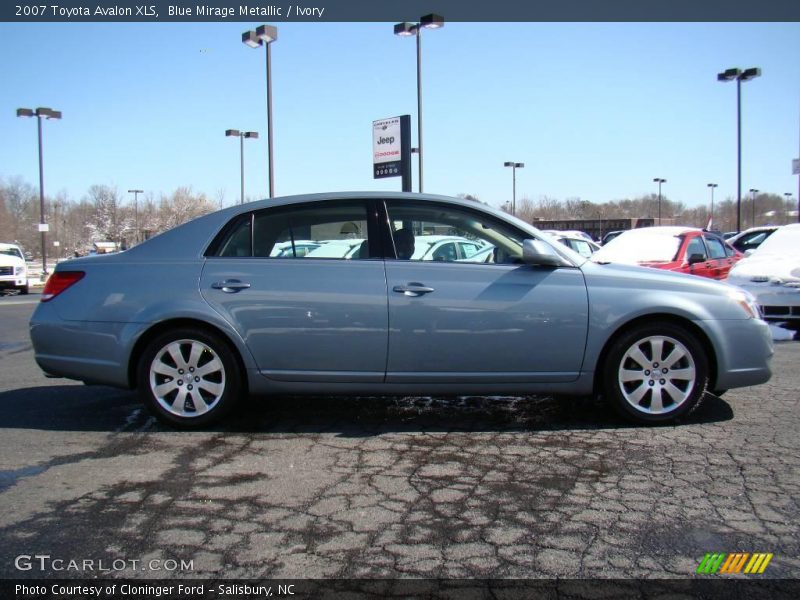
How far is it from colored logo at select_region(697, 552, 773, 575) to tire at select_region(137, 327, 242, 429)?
3.15 metres

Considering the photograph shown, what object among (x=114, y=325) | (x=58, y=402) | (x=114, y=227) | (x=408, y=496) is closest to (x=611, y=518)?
(x=408, y=496)

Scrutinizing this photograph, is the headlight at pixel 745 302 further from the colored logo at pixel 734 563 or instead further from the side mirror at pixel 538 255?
the colored logo at pixel 734 563

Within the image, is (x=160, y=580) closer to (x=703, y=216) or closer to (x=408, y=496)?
(x=408, y=496)

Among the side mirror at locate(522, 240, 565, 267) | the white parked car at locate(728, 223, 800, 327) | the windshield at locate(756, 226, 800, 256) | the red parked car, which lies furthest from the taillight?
the windshield at locate(756, 226, 800, 256)

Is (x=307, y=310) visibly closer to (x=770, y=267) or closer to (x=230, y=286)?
(x=230, y=286)

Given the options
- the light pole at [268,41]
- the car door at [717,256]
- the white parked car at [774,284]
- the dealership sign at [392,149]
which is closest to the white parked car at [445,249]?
the white parked car at [774,284]

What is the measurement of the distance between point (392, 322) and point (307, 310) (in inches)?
22.9

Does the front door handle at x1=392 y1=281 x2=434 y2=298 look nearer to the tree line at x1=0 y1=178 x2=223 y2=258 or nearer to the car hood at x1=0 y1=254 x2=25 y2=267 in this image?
the car hood at x1=0 y1=254 x2=25 y2=267

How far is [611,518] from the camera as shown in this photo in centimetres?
324

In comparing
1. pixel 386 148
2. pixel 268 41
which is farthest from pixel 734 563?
pixel 268 41

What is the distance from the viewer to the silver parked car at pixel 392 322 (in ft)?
15.4

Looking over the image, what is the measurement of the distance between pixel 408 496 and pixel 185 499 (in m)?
1.13

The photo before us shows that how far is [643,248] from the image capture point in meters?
10.8

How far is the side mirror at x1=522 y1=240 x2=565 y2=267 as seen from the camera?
4.69 metres
